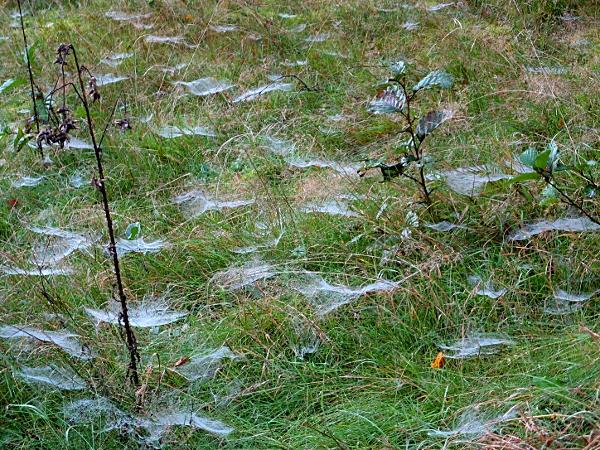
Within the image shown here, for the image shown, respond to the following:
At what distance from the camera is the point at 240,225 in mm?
3502

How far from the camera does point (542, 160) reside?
8.81 ft

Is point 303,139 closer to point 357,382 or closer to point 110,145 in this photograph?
point 110,145

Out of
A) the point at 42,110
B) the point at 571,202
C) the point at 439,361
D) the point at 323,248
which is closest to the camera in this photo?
the point at 439,361

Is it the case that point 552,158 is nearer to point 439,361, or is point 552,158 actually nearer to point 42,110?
point 439,361

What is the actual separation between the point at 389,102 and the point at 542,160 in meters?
0.83

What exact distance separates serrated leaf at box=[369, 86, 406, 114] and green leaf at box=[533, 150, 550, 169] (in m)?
0.74

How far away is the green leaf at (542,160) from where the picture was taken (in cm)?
267

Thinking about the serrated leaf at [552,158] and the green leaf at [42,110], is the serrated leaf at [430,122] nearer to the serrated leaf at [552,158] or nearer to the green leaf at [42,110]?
the serrated leaf at [552,158]

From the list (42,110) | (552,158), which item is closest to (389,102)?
(552,158)

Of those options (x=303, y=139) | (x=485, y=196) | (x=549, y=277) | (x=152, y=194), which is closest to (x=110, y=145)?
(x=152, y=194)

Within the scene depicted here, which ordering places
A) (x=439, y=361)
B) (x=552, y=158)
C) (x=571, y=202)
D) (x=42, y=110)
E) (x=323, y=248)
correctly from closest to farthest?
(x=439, y=361)
(x=552, y=158)
(x=571, y=202)
(x=323, y=248)
(x=42, y=110)

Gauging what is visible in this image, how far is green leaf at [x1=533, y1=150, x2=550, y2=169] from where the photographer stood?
2674 millimetres

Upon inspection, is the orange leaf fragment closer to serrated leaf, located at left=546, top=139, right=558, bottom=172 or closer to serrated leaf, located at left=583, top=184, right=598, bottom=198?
serrated leaf, located at left=546, top=139, right=558, bottom=172

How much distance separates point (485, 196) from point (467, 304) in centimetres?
65
